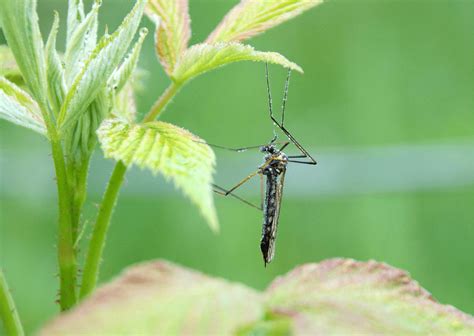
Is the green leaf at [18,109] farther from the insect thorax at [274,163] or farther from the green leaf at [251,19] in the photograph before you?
the insect thorax at [274,163]

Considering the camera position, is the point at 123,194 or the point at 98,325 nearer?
the point at 98,325

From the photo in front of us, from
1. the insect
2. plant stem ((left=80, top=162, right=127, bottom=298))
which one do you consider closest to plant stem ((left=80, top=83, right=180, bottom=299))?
plant stem ((left=80, top=162, right=127, bottom=298))

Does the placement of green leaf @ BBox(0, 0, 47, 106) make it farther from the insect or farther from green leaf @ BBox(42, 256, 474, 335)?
the insect

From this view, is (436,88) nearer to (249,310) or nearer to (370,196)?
(370,196)

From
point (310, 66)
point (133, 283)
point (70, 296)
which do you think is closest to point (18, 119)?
point (70, 296)

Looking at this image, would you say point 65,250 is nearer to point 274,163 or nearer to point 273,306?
point 273,306

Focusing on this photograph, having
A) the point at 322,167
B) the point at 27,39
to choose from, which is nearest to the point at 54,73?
the point at 27,39
